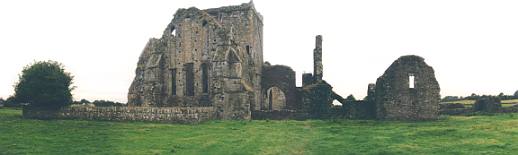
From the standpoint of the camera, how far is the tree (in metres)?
31.5

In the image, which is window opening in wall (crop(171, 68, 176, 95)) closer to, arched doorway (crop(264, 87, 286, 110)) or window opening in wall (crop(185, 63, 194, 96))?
window opening in wall (crop(185, 63, 194, 96))

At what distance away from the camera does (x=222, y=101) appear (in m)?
34.1

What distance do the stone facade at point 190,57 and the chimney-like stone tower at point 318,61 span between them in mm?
4767

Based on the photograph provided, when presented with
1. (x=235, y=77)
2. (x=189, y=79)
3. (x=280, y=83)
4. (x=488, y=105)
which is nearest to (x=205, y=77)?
(x=189, y=79)

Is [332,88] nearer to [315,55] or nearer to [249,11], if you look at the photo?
[315,55]

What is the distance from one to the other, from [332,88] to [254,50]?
7.91 metres

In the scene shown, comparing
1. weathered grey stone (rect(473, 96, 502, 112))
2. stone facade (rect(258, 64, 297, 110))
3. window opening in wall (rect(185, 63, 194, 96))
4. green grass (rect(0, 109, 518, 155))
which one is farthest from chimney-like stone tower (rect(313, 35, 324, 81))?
green grass (rect(0, 109, 518, 155))

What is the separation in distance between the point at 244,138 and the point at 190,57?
16.8m

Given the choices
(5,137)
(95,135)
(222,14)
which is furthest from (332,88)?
(5,137)

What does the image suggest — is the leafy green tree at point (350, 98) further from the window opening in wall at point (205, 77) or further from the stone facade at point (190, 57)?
the window opening in wall at point (205, 77)

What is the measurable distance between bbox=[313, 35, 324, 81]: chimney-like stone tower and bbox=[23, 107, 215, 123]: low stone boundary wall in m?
12.2

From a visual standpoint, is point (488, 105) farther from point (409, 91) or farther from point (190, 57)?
point (190, 57)

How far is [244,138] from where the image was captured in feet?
77.5

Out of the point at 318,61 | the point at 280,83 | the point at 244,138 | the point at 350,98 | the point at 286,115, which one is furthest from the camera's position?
Answer: the point at 280,83
